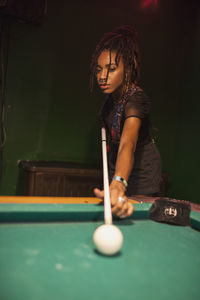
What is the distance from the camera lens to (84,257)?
71 centimetres

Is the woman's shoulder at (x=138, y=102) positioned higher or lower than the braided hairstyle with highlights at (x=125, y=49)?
lower

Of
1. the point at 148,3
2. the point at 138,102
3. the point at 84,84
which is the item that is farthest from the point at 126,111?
the point at 148,3

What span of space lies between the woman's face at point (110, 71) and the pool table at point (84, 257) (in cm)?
82

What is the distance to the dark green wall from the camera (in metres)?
2.90

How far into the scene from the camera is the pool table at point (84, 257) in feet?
1.83

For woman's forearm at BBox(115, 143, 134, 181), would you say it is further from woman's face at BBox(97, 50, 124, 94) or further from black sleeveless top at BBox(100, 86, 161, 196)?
woman's face at BBox(97, 50, 124, 94)

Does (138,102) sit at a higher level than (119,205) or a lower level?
higher

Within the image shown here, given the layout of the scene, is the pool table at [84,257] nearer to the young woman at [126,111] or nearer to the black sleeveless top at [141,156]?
the young woman at [126,111]

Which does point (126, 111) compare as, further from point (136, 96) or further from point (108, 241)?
point (108, 241)

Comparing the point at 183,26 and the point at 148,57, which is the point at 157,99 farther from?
the point at 183,26

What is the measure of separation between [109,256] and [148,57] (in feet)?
10.8

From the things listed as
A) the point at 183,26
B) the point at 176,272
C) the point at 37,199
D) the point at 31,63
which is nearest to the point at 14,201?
the point at 37,199

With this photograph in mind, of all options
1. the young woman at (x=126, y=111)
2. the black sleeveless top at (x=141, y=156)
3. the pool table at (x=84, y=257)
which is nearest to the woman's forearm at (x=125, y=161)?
the young woman at (x=126, y=111)

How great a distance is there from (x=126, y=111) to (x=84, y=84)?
185 cm
